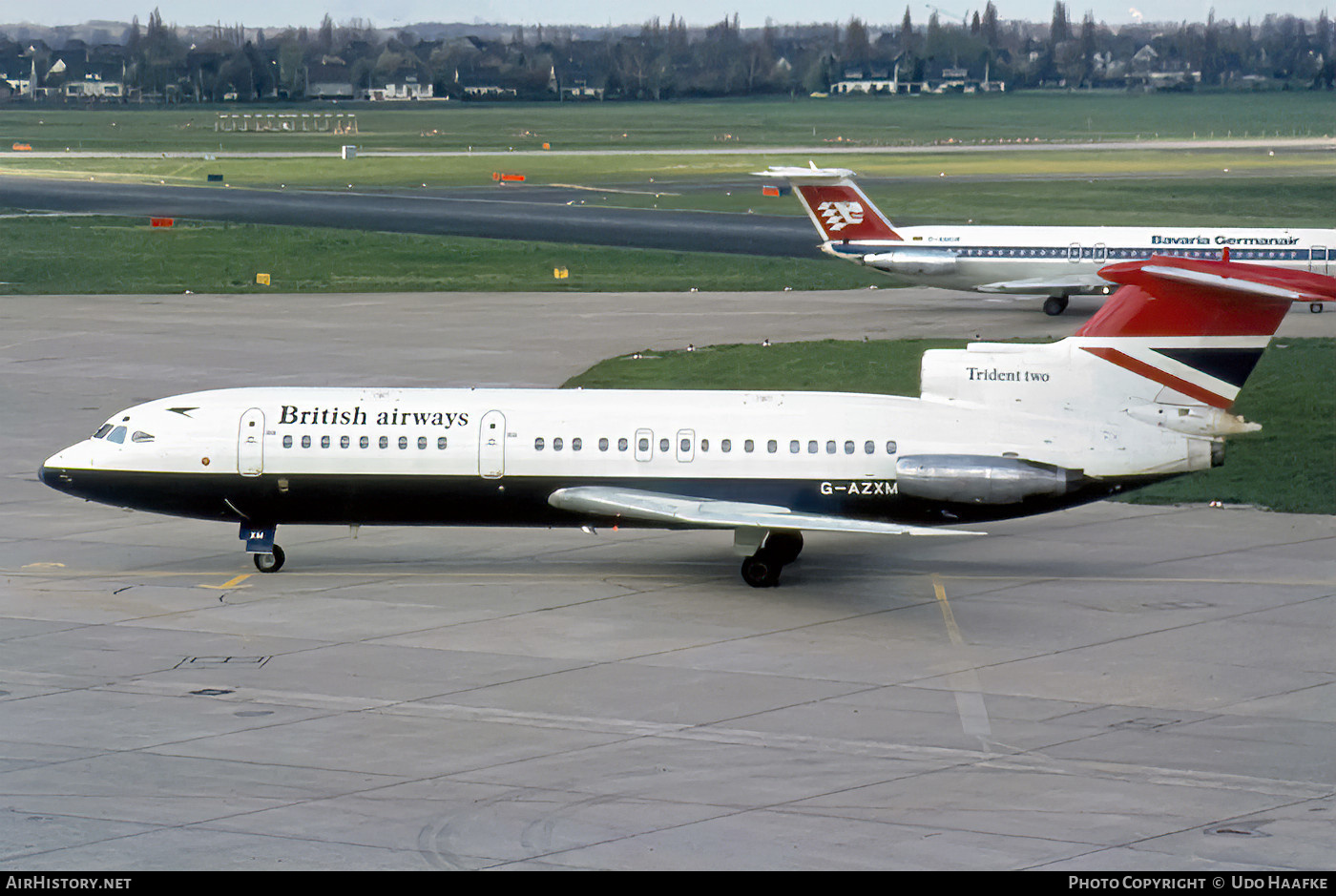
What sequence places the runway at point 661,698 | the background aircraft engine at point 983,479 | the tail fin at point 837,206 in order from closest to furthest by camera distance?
the runway at point 661,698
the background aircraft engine at point 983,479
the tail fin at point 837,206

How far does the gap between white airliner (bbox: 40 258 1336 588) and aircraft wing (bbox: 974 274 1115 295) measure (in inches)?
1219

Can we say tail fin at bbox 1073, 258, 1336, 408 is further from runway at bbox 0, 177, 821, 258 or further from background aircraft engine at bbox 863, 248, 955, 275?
runway at bbox 0, 177, 821, 258

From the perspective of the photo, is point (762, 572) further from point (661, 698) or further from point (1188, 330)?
point (1188, 330)

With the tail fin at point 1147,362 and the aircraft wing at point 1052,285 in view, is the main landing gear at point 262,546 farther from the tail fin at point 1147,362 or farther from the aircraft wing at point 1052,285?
the aircraft wing at point 1052,285

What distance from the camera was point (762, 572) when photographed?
1070 inches

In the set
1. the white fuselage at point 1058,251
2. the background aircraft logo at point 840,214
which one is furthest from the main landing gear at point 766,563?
the background aircraft logo at point 840,214

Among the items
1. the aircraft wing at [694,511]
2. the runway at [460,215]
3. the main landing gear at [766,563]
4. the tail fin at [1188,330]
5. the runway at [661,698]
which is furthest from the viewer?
the runway at [460,215]

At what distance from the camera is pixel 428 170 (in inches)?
5094

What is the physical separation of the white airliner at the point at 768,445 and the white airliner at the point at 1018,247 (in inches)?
1220

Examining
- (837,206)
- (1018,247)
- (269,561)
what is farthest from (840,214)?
(269,561)

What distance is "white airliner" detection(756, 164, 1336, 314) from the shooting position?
57875 mm

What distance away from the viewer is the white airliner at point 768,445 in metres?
26.6
